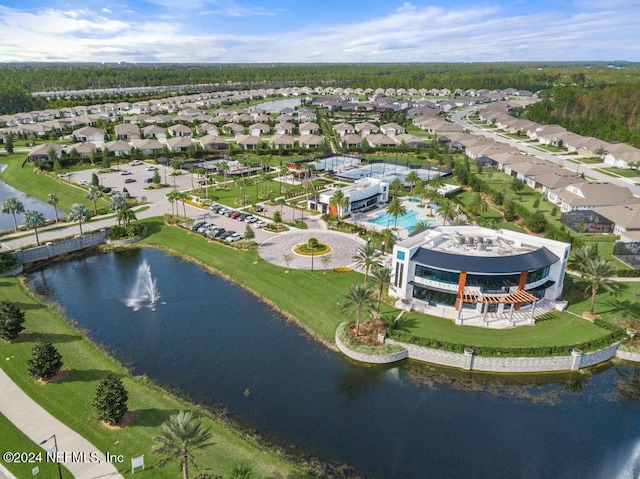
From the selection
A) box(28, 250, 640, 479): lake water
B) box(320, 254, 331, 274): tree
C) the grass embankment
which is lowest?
box(28, 250, 640, 479): lake water

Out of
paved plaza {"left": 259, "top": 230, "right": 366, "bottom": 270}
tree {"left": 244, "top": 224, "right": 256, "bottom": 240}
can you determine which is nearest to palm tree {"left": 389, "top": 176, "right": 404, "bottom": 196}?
paved plaza {"left": 259, "top": 230, "right": 366, "bottom": 270}

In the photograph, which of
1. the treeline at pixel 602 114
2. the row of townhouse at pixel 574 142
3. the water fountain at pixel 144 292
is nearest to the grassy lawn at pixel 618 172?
the row of townhouse at pixel 574 142

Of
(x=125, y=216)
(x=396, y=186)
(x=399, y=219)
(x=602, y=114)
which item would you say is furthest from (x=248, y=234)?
(x=602, y=114)

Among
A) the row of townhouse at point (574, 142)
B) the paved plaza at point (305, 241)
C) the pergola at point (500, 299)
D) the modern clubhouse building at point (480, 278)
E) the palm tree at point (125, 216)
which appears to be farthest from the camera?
the row of townhouse at point (574, 142)

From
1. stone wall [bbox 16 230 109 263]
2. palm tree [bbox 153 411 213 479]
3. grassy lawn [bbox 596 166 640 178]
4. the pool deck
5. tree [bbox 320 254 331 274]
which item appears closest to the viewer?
palm tree [bbox 153 411 213 479]

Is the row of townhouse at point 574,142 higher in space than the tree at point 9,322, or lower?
higher

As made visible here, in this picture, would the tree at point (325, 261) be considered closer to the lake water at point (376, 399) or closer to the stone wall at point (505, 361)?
the lake water at point (376, 399)

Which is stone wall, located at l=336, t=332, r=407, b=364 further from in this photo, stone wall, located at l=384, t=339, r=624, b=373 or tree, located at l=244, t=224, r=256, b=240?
tree, located at l=244, t=224, r=256, b=240

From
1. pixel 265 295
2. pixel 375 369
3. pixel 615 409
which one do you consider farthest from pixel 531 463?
pixel 265 295
